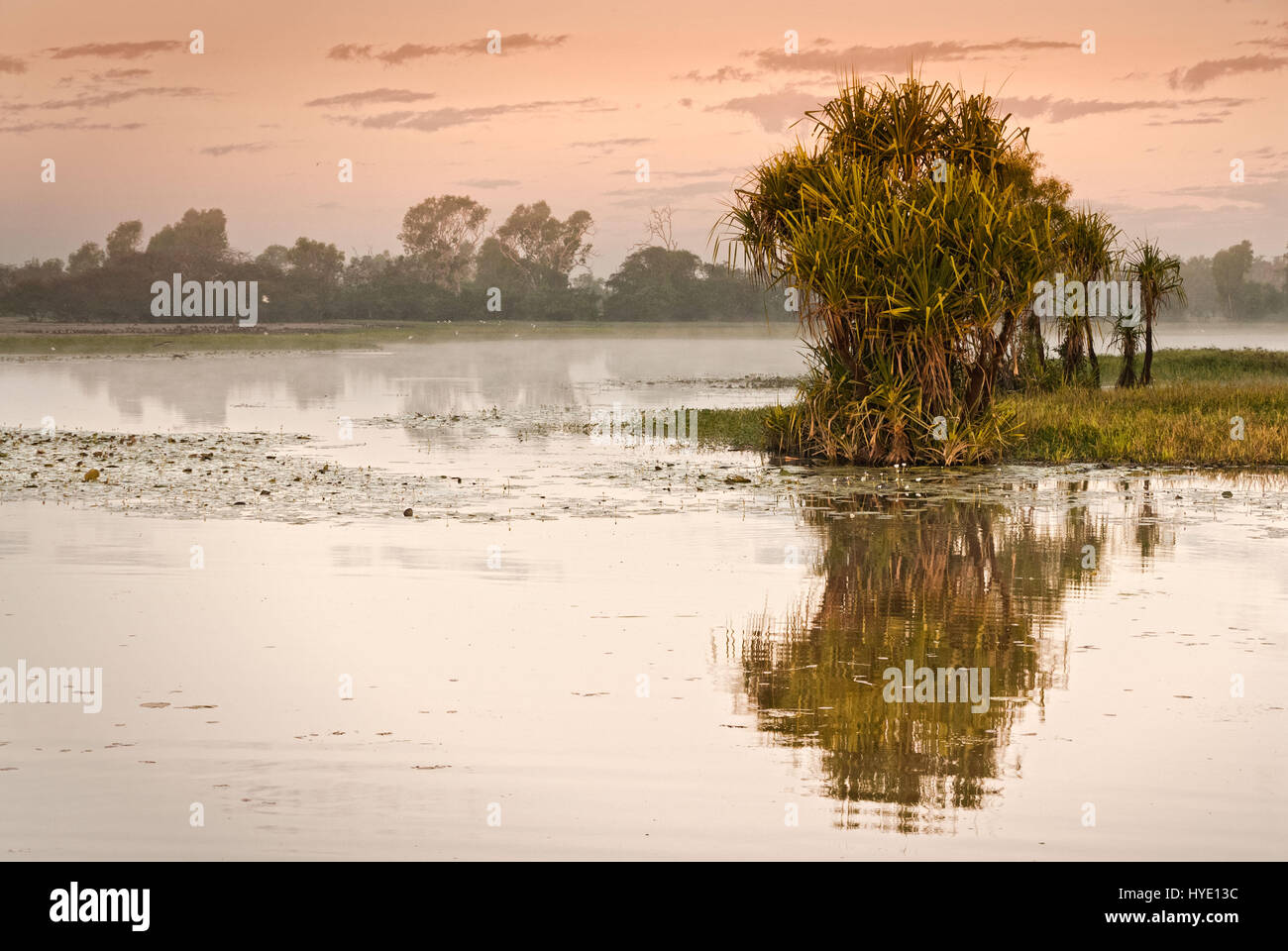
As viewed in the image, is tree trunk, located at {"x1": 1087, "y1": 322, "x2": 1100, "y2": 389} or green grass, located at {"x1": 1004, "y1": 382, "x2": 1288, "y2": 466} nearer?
green grass, located at {"x1": 1004, "y1": 382, "x2": 1288, "y2": 466}

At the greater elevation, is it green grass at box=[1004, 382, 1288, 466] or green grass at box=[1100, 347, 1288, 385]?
green grass at box=[1100, 347, 1288, 385]

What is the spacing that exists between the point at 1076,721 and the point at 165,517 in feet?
37.0

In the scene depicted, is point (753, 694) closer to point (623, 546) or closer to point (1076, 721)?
point (1076, 721)

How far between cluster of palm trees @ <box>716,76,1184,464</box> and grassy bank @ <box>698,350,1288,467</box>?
1139mm

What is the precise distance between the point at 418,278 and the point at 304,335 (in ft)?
75.7

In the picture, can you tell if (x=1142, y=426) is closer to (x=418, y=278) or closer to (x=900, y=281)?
(x=900, y=281)

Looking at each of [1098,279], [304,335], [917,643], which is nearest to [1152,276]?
[1098,279]

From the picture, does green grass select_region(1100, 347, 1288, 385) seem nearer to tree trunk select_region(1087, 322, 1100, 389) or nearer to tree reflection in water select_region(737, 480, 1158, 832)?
tree trunk select_region(1087, 322, 1100, 389)

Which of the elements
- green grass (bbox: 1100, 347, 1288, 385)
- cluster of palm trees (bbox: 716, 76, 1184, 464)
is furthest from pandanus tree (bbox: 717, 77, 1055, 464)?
green grass (bbox: 1100, 347, 1288, 385)

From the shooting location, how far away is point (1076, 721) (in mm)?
8336

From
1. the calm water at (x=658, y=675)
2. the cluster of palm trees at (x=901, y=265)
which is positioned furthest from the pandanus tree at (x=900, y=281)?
the calm water at (x=658, y=675)

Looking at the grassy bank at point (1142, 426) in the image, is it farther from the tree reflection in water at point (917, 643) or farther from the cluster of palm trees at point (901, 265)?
the tree reflection in water at point (917, 643)

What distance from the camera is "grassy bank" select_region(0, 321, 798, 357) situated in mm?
80188

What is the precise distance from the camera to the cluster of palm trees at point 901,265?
22656 mm
